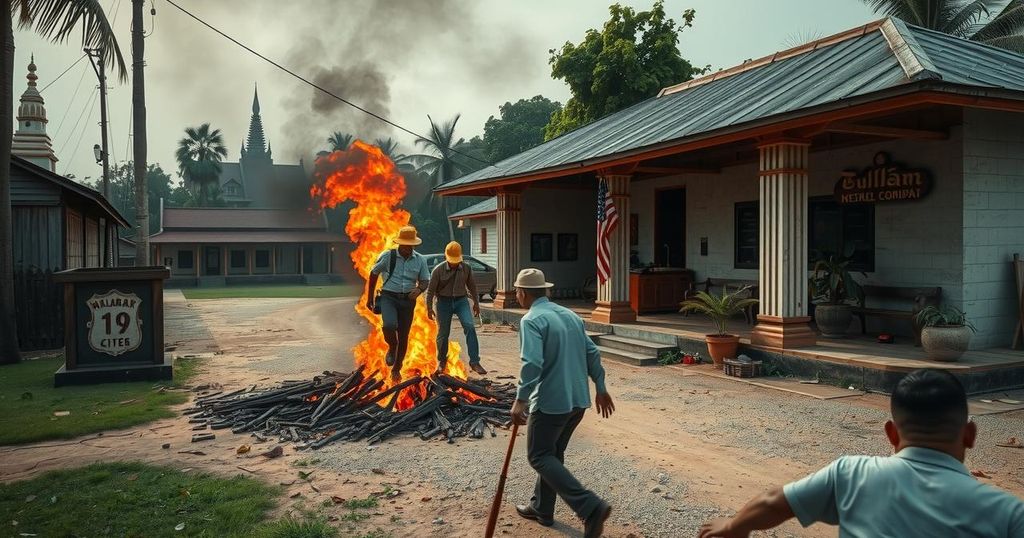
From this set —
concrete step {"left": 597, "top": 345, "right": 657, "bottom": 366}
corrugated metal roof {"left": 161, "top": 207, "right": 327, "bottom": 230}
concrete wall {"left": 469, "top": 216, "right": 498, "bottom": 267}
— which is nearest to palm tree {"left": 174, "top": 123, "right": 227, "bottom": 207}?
corrugated metal roof {"left": 161, "top": 207, "right": 327, "bottom": 230}

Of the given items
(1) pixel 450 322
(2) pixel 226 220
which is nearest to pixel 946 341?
(1) pixel 450 322

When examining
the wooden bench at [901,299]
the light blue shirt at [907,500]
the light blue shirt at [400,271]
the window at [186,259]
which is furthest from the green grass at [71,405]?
the window at [186,259]

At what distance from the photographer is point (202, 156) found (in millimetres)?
63406

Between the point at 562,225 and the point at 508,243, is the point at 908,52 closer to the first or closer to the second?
the point at 508,243

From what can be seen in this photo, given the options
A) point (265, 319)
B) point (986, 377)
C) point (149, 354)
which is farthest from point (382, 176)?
point (265, 319)

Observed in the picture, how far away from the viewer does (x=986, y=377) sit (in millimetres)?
9102

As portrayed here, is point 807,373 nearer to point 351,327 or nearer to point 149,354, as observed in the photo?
point 149,354

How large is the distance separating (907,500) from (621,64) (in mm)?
29654

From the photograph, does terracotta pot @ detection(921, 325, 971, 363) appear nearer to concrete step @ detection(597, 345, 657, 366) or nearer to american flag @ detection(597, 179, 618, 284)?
concrete step @ detection(597, 345, 657, 366)

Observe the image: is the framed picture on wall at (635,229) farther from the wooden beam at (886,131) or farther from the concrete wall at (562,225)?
the wooden beam at (886,131)

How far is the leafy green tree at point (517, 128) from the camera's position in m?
53.9

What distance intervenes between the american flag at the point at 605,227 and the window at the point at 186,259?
35541mm

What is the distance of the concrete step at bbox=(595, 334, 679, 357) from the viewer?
12518 millimetres

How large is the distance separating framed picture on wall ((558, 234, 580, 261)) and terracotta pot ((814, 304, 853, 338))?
9835 millimetres
